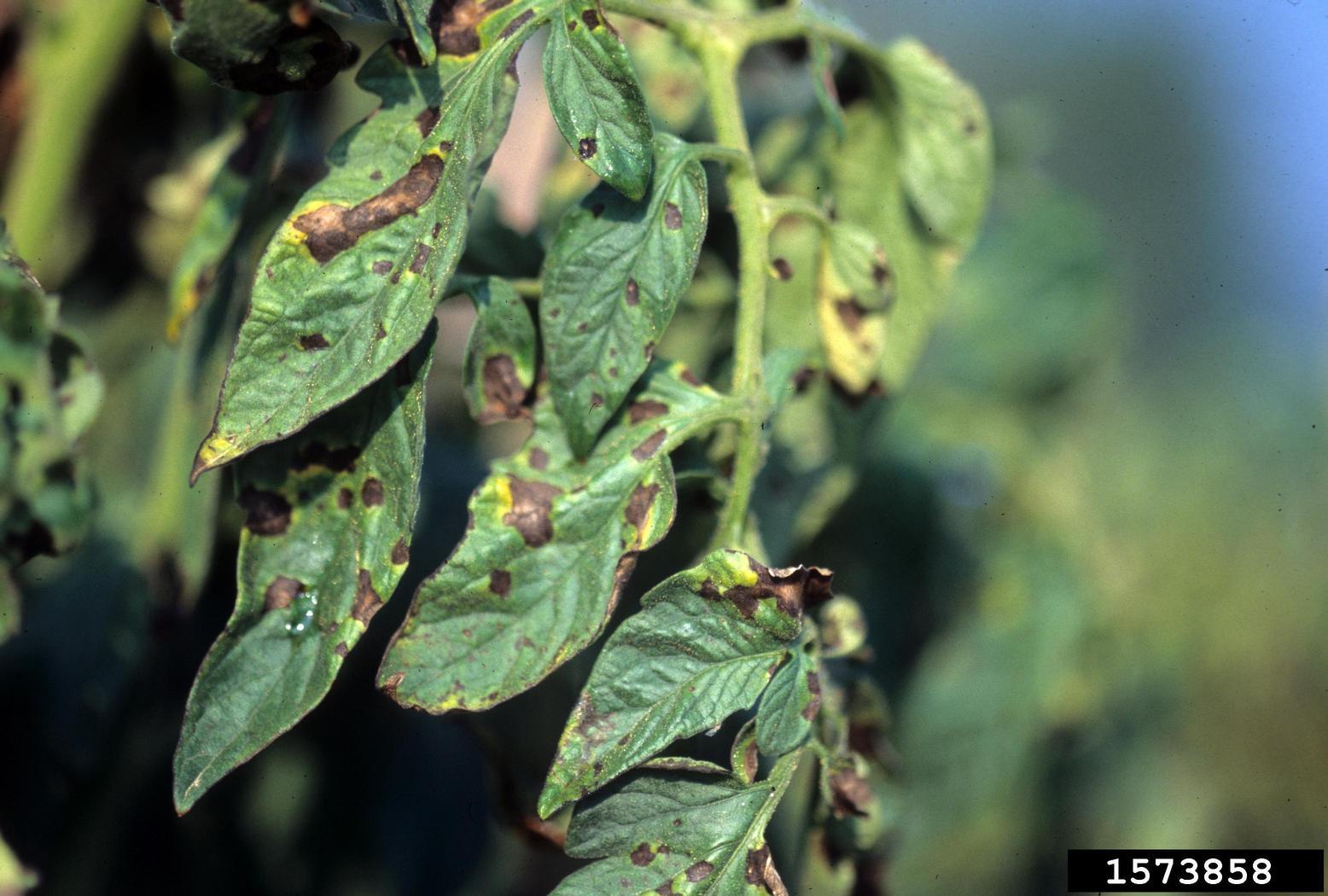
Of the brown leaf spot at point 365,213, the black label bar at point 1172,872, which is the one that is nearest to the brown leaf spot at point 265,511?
the brown leaf spot at point 365,213

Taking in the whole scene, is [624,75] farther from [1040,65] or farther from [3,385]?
[1040,65]

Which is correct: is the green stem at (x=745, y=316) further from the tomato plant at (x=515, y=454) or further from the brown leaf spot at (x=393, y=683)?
the brown leaf spot at (x=393, y=683)

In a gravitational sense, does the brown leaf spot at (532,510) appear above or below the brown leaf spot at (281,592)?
above

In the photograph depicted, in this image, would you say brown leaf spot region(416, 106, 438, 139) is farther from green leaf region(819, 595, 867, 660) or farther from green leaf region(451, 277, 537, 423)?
green leaf region(819, 595, 867, 660)

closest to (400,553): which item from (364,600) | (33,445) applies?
(364,600)

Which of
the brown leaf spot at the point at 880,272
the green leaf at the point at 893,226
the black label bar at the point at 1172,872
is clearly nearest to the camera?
the brown leaf spot at the point at 880,272

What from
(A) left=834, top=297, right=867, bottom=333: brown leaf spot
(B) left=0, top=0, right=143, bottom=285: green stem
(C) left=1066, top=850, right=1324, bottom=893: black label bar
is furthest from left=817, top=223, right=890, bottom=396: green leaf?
(C) left=1066, top=850, right=1324, bottom=893: black label bar

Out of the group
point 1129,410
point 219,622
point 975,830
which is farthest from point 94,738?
point 1129,410
